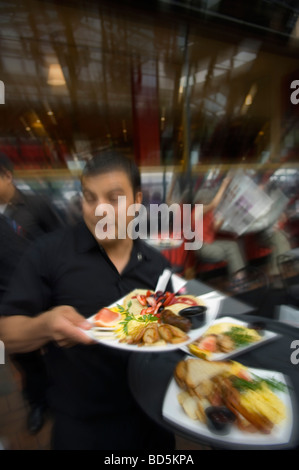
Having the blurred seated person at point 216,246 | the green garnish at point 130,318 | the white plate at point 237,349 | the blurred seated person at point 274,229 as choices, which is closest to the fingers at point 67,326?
the green garnish at point 130,318

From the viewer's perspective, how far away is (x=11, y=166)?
0.70 meters

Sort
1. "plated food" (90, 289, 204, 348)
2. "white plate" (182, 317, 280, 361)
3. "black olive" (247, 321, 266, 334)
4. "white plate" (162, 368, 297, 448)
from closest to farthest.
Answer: "white plate" (162, 368, 297, 448) < "plated food" (90, 289, 204, 348) < "white plate" (182, 317, 280, 361) < "black olive" (247, 321, 266, 334)

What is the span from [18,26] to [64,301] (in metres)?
0.75

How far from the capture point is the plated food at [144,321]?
2.44ft

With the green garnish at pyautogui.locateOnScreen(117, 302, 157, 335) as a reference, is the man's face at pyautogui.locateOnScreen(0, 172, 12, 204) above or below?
above

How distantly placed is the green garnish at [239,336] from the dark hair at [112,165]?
605 millimetres

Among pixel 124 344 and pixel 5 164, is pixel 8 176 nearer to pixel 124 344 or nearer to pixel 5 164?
pixel 5 164

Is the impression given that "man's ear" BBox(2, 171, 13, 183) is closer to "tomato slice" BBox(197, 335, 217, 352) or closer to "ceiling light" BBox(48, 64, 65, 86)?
"ceiling light" BBox(48, 64, 65, 86)

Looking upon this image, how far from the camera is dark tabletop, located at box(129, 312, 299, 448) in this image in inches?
30.9

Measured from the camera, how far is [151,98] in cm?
86

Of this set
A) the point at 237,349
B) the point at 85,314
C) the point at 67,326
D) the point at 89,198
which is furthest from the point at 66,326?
the point at 237,349

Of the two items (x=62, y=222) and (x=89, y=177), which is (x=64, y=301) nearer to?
(x=62, y=222)

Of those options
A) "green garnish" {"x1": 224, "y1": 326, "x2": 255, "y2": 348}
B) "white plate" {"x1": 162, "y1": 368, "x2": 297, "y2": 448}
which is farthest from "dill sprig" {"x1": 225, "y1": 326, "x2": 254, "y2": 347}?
"white plate" {"x1": 162, "y1": 368, "x2": 297, "y2": 448}

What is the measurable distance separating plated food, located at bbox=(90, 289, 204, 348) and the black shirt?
0.04m
